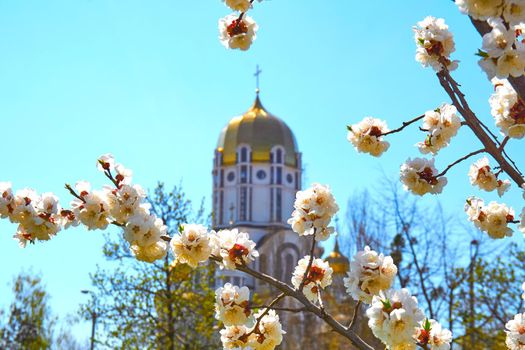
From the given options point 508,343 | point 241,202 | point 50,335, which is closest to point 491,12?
point 508,343

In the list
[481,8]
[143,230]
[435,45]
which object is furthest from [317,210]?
[481,8]

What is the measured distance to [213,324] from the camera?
17734mm

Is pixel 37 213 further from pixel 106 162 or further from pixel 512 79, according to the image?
pixel 512 79

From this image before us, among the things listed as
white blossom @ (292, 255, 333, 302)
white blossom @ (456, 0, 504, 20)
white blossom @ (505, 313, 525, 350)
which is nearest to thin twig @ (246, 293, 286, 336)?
white blossom @ (292, 255, 333, 302)

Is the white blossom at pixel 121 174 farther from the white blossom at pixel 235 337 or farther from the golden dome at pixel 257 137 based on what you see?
the golden dome at pixel 257 137

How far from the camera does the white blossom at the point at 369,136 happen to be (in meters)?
4.23

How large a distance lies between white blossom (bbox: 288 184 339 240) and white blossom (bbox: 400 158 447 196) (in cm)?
57

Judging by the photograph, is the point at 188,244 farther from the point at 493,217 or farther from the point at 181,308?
the point at 181,308

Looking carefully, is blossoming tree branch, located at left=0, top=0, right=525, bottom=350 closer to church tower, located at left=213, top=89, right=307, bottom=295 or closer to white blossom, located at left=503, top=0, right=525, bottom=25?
white blossom, located at left=503, top=0, right=525, bottom=25

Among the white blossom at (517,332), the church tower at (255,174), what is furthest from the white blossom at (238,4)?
the church tower at (255,174)

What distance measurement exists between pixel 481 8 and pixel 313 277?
193cm

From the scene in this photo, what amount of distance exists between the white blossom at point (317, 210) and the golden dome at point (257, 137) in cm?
5299

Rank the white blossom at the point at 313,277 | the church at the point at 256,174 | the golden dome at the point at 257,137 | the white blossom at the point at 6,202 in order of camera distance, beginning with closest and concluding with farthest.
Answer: the white blossom at the point at 6,202 < the white blossom at the point at 313,277 < the church at the point at 256,174 < the golden dome at the point at 257,137

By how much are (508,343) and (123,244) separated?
46.3 ft
